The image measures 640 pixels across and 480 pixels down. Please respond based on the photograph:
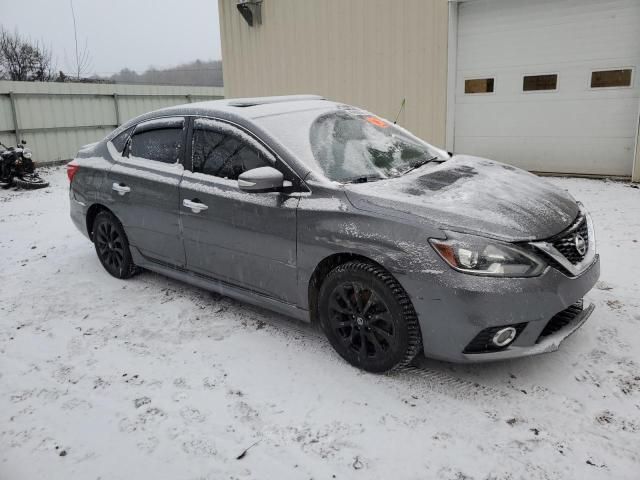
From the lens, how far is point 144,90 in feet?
52.9

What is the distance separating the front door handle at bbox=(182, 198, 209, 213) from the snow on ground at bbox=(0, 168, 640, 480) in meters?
0.86

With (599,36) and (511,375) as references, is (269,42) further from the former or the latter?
(511,375)

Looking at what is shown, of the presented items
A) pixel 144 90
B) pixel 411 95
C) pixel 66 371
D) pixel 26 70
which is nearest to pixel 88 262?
pixel 66 371

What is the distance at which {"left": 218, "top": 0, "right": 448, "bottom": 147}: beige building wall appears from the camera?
351 inches

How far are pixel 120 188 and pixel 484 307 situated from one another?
3.32m

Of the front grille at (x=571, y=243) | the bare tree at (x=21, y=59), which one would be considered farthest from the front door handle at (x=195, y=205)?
the bare tree at (x=21, y=59)

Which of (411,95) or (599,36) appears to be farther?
(411,95)

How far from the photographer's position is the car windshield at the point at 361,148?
341cm

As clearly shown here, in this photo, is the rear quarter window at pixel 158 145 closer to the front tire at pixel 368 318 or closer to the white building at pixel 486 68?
the front tire at pixel 368 318

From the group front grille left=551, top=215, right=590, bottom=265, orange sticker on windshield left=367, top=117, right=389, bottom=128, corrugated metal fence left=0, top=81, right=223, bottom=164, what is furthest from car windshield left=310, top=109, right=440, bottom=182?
corrugated metal fence left=0, top=81, right=223, bottom=164

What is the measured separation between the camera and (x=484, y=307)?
2.63 metres

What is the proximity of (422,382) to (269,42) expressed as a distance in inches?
366

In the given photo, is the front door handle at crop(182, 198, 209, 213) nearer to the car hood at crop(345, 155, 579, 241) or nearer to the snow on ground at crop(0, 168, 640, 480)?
the snow on ground at crop(0, 168, 640, 480)

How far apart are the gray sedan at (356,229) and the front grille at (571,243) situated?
0.04 ft
